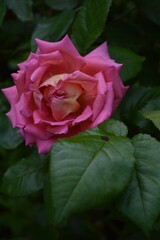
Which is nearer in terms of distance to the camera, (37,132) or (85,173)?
(85,173)

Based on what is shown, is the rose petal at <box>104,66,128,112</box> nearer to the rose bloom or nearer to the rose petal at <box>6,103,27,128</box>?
the rose bloom

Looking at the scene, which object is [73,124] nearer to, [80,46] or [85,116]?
[85,116]

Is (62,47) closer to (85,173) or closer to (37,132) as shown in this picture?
(37,132)

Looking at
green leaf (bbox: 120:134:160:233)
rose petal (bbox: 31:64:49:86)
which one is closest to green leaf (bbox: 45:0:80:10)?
rose petal (bbox: 31:64:49:86)

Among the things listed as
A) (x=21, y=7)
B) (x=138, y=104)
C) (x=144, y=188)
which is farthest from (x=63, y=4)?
(x=144, y=188)

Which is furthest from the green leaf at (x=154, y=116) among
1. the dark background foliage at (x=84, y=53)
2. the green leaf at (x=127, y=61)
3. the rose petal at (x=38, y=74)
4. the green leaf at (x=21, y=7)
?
the green leaf at (x=21, y=7)
